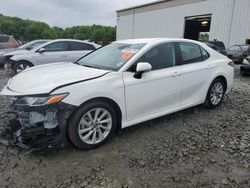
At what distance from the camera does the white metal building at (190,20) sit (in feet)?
59.2

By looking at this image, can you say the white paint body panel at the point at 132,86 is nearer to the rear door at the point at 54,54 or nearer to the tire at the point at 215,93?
the tire at the point at 215,93

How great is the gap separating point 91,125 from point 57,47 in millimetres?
6140

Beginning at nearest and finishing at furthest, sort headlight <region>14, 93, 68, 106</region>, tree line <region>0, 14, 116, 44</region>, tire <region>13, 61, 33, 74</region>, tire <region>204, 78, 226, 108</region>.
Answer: headlight <region>14, 93, 68, 106</region>
tire <region>204, 78, 226, 108</region>
tire <region>13, 61, 33, 74</region>
tree line <region>0, 14, 116, 44</region>

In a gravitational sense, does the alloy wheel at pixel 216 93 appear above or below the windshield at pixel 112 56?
below

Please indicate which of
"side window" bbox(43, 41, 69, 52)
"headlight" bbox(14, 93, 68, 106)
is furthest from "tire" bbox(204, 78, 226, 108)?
"side window" bbox(43, 41, 69, 52)

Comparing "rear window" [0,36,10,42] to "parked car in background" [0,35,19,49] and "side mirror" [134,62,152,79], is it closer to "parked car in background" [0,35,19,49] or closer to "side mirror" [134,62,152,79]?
"parked car in background" [0,35,19,49]

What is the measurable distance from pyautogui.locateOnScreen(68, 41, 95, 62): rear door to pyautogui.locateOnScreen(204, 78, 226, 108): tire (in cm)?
539

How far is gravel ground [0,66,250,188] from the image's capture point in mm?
2529

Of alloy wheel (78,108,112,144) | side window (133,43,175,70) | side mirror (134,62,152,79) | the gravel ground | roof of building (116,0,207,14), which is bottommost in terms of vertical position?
the gravel ground

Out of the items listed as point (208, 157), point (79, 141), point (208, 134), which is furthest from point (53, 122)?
point (208, 134)

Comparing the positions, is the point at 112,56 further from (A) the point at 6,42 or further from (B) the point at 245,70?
(A) the point at 6,42

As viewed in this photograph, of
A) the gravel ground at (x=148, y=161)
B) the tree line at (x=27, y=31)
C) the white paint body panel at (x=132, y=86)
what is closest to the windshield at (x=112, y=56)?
the white paint body panel at (x=132, y=86)

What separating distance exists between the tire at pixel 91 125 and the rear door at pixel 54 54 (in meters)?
5.68

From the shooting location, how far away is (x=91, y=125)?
3.09 m
